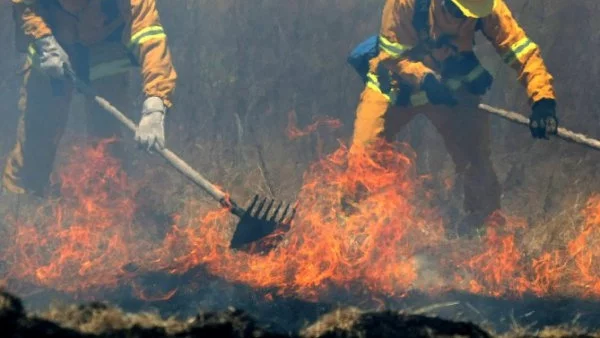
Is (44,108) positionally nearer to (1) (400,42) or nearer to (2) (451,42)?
(1) (400,42)

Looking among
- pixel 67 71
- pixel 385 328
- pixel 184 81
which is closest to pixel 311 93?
pixel 184 81

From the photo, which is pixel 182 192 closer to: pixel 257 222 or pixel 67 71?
pixel 67 71

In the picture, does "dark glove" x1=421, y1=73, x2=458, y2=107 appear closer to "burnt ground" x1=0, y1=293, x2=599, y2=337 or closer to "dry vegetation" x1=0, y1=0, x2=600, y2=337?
"dry vegetation" x1=0, y1=0, x2=600, y2=337

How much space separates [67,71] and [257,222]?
2713 mm

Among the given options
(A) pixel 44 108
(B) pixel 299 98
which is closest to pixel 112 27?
(A) pixel 44 108

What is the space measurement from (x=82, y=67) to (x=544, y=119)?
4677 millimetres

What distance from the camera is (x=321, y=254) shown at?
4875 mm

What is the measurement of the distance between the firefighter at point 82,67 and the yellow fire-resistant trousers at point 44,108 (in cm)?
1

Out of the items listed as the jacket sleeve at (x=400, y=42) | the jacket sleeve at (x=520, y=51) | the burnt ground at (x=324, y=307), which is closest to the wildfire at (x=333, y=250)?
the burnt ground at (x=324, y=307)

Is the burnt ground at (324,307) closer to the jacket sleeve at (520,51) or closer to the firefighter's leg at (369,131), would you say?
the firefighter's leg at (369,131)

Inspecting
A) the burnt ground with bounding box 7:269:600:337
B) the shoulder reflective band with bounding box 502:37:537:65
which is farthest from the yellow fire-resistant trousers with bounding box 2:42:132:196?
the shoulder reflective band with bounding box 502:37:537:65

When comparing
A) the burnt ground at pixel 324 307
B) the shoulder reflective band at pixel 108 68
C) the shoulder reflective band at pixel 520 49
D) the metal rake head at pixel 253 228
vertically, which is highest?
the shoulder reflective band at pixel 520 49

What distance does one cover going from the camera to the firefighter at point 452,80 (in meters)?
5.08

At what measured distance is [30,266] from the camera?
5.47 metres
